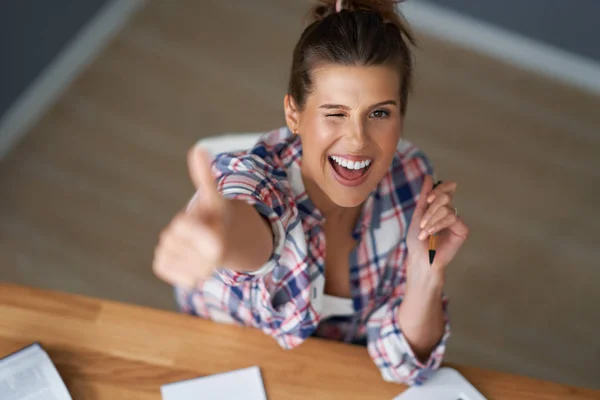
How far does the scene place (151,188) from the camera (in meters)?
2.47

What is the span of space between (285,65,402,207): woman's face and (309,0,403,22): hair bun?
0.41 feet

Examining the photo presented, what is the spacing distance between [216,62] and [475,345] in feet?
4.91

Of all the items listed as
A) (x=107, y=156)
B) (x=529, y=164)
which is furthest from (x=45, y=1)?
(x=529, y=164)

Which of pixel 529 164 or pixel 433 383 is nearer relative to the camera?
pixel 433 383

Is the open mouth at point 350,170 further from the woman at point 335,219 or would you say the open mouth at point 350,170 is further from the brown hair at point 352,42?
the brown hair at point 352,42

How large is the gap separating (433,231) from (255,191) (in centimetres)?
33

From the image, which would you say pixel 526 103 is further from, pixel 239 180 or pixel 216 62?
pixel 239 180

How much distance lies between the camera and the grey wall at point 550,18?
8.89ft

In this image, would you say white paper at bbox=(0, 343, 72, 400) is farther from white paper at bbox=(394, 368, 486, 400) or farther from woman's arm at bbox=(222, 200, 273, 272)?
white paper at bbox=(394, 368, 486, 400)

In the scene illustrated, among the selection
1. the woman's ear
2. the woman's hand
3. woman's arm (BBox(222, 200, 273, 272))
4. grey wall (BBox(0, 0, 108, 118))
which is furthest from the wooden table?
grey wall (BBox(0, 0, 108, 118))

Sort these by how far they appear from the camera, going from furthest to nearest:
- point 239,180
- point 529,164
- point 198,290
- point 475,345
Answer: point 529,164 → point 475,345 → point 198,290 → point 239,180

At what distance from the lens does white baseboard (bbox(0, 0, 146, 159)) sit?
2529 mm

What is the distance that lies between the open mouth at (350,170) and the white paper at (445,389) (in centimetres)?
42

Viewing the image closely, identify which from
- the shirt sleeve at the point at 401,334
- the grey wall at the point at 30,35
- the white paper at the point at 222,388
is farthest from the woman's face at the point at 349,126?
the grey wall at the point at 30,35
